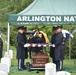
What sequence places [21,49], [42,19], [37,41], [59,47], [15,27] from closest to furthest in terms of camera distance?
[42,19] → [59,47] → [21,49] → [37,41] → [15,27]

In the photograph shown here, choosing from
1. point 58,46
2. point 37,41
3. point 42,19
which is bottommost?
point 58,46

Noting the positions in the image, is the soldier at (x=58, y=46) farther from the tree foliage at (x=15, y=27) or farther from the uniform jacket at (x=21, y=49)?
the tree foliage at (x=15, y=27)

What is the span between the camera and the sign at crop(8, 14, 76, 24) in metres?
15.7

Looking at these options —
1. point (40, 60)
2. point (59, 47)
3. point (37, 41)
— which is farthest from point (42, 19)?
point (40, 60)

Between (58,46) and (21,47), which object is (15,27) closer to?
(21,47)

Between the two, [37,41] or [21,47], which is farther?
[37,41]

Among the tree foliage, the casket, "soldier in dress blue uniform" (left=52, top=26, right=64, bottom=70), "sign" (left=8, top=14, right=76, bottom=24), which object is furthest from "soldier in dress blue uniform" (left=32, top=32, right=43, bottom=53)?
the tree foliage

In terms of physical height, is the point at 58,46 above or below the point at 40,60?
above

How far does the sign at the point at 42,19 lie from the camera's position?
15.7m

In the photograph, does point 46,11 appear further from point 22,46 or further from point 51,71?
point 51,71

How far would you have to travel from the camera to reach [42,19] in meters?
15.8

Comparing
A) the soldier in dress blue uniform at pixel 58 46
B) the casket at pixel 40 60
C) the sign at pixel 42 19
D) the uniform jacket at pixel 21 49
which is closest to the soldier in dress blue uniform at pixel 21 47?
the uniform jacket at pixel 21 49

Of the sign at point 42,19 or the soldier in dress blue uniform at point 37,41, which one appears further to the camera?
the soldier in dress blue uniform at point 37,41

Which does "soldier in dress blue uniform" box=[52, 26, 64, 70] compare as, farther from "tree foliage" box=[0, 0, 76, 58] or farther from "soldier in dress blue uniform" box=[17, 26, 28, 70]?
"tree foliage" box=[0, 0, 76, 58]
